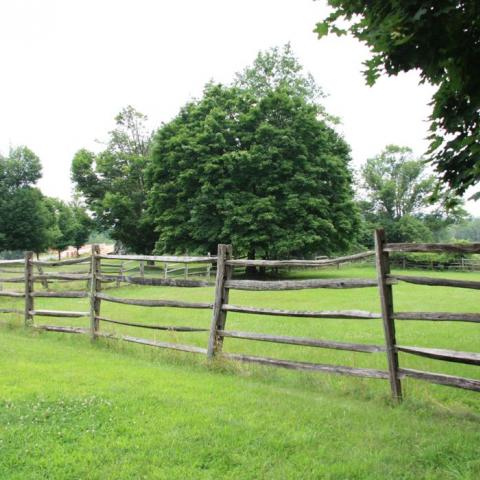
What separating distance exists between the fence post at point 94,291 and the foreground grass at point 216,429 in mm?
2969

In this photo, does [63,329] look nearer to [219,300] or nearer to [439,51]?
[219,300]

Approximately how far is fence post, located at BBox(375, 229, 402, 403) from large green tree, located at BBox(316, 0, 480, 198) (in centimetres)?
108

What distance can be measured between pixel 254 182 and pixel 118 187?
728 inches

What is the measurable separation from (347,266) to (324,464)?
4241 cm

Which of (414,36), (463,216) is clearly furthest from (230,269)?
(463,216)

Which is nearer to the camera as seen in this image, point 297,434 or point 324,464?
point 324,464

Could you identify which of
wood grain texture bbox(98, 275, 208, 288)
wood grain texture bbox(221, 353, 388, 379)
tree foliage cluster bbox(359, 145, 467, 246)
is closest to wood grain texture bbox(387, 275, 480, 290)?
wood grain texture bbox(221, 353, 388, 379)

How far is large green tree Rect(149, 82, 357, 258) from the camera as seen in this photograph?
30.2 meters

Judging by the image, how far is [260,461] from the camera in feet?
12.8

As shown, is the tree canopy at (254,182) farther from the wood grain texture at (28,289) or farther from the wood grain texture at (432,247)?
the wood grain texture at (432,247)

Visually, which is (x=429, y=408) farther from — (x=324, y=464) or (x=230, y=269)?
(x=230, y=269)

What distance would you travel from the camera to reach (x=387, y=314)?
579 centimetres

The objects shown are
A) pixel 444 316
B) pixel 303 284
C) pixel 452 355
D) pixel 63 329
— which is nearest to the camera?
pixel 452 355

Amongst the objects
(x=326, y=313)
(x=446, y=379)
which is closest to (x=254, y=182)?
(x=326, y=313)
